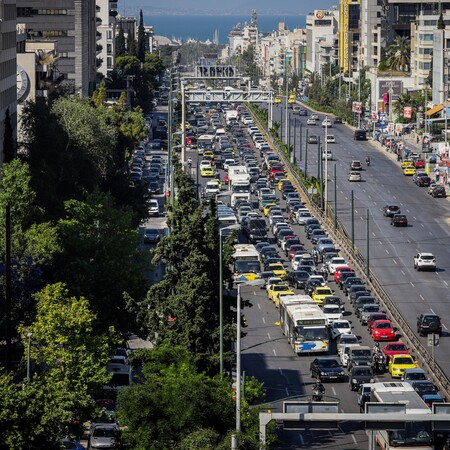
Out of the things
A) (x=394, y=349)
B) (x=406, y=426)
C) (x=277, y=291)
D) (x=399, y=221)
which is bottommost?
(x=394, y=349)

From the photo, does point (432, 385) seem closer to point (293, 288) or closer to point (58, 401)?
point (58, 401)

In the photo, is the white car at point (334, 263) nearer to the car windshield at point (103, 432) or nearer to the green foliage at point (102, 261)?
the green foliage at point (102, 261)

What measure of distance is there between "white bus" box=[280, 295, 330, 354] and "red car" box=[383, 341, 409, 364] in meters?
2.70

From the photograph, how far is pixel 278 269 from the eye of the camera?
8975 cm

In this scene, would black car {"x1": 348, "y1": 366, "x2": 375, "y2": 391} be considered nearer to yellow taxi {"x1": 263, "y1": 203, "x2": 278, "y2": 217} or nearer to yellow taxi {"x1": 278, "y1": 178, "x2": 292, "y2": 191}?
yellow taxi {"x1": 263, "y1": 203, "x2": 278, "y2": 217}

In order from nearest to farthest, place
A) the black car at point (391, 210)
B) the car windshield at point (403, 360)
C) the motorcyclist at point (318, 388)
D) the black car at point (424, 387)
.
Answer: the black car at point (424, 387), the motorcyclist at point (318, 388), the car windshield at point (403, 360), the black car at point (391, 210)

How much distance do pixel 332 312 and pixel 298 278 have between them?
9.88 meters

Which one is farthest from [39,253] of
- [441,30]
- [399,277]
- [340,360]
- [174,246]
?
[441,30]

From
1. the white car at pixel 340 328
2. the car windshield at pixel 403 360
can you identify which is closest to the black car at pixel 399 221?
the white car at pixel 340 328

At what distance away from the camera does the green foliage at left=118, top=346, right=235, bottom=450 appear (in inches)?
1893

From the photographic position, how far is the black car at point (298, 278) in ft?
282

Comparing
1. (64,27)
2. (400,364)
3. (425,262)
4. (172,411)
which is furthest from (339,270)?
(64,27)

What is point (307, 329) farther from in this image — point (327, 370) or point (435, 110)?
point (435, 110)

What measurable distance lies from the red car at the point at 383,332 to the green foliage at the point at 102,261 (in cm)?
982
